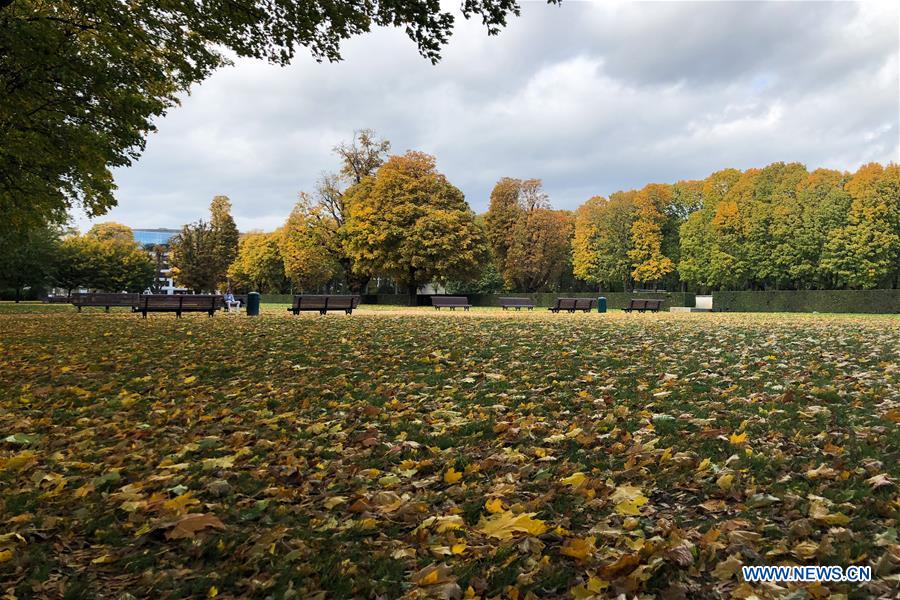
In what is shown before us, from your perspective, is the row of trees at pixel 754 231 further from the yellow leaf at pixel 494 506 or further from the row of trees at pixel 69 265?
the yellow leaf at pixel 494 506

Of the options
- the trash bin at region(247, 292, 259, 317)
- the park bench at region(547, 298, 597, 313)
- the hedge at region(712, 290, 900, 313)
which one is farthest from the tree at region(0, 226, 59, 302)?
the hedge at region(712, 290, 900, 313)

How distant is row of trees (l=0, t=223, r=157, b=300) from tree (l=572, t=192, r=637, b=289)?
4578cm

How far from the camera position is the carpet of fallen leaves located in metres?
2.53

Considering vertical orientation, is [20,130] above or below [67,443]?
above

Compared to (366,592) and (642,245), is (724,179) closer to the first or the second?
(642,245)

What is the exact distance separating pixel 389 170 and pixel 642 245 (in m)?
26.7

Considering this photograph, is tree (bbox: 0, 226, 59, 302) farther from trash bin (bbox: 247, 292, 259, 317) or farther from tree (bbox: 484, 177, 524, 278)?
tree (bbox: 484, 177, 524, 278)

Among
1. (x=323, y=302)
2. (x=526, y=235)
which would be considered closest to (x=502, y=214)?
(x=526, y=235)

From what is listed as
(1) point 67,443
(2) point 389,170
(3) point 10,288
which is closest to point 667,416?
(1) point 67,443

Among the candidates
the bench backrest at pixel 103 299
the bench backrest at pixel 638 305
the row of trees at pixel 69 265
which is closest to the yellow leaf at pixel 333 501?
the bench backrest at pixel 103 299

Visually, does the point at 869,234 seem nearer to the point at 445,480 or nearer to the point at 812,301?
the point at 812,301

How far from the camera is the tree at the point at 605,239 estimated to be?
54.3 m

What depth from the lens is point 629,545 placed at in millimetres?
2709

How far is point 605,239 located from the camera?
→ 54.6 meters
